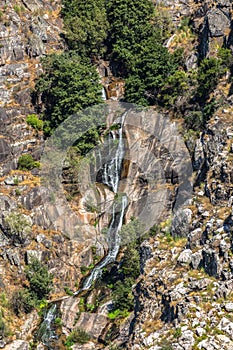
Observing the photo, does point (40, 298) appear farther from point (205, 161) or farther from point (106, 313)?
point (205, 161)

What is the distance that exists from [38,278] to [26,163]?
42.1 feet

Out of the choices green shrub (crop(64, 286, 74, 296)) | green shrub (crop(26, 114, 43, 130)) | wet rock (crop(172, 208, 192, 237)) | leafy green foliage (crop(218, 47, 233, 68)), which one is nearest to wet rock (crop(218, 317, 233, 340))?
wet rock (crop(172, 208, 192, 237))

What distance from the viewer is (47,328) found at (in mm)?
50125

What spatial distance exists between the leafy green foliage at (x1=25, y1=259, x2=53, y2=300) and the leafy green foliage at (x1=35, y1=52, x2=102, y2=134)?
53.1ft

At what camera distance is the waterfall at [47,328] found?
161ft

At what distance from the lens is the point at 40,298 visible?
5428cm

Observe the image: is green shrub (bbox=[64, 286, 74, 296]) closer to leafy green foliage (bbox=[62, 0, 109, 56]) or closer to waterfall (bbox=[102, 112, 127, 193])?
waterfall (bbox=[102, 112, 127, 193])

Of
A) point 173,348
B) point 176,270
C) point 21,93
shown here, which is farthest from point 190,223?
point 21,93

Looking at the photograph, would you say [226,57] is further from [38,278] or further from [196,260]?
[38,278]

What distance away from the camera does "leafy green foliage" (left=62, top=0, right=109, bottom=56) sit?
232ft

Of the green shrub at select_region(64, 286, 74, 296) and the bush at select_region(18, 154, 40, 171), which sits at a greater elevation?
the bush at select_region(18, 154, 40, 171)

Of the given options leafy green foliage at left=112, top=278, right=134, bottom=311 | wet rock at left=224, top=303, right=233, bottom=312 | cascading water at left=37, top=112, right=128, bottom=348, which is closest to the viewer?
wet rock at left=224, top=303, right=233, bottom=312

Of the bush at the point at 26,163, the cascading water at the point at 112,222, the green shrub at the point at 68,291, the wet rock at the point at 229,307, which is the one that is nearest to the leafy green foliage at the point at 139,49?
the cascading water at the point at 112,222

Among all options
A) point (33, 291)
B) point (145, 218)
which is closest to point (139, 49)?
point (145, 218)
